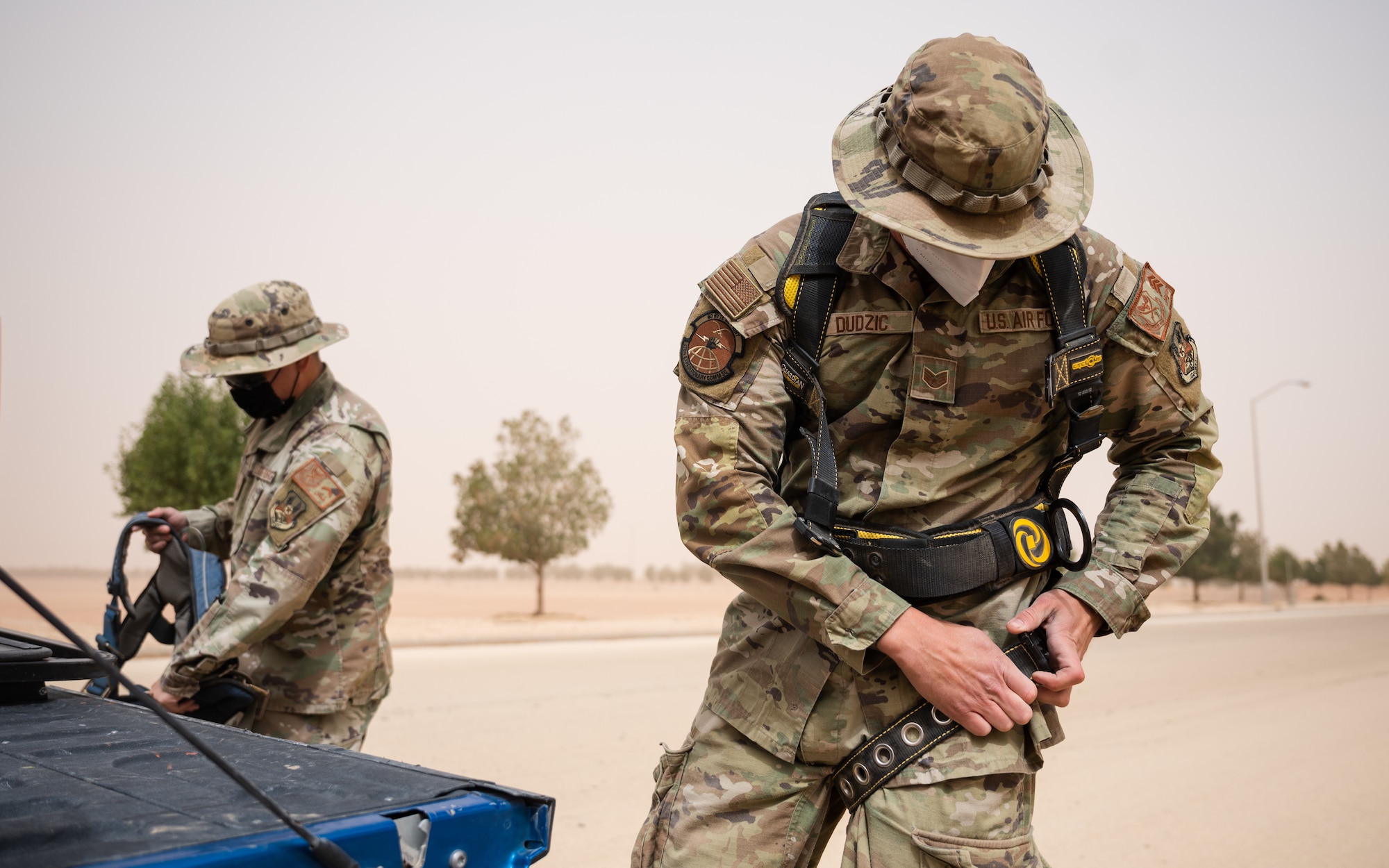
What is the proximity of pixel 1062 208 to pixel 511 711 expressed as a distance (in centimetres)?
858

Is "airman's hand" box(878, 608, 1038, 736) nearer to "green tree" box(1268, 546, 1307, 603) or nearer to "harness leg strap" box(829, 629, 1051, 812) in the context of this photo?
"harness leg strap" box(829, 629, 1051, 812)

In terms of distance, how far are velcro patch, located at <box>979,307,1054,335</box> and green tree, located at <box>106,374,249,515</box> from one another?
26439 mm

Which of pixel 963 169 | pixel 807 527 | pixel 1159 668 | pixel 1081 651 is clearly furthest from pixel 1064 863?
pixel 1159 668

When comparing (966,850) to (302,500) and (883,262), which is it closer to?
(883,262)

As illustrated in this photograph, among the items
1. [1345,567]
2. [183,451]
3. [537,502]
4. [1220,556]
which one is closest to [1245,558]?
[1220,556]

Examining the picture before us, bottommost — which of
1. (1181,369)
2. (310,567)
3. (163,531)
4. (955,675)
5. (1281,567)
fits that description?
(1281,567)

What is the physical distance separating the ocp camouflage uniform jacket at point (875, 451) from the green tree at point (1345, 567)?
73317 millimetres

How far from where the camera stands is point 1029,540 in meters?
2.45

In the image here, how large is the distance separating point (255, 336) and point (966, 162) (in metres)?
2.91

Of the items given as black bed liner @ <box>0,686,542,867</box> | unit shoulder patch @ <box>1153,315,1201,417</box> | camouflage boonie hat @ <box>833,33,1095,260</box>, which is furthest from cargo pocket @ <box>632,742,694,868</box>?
unit shoulder patch @ <box>1153,315,1201,417</box>

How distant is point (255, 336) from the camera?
4086 mm

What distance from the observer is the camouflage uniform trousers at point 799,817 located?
Result: 2162mm

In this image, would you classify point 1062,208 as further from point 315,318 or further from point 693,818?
point 315,318

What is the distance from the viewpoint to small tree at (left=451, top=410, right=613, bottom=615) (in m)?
38.3
